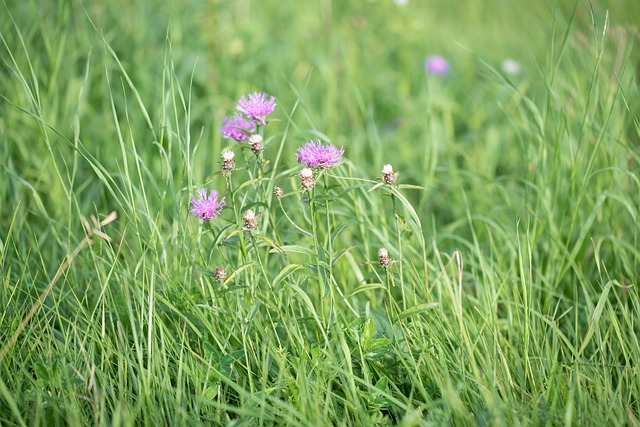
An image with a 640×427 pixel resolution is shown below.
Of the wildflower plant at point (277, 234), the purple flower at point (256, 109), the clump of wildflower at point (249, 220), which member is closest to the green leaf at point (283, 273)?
the wildflower plant at point (277, 234)

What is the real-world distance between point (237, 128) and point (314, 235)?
0.31 metres

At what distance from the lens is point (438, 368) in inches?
51.9

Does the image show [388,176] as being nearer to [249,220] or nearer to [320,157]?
[320,157]

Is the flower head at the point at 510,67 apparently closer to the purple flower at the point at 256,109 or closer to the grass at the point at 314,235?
the grass at the point at 314,235

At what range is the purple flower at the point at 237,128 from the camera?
1.43 metres

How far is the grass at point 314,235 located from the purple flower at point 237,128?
0.07 metres

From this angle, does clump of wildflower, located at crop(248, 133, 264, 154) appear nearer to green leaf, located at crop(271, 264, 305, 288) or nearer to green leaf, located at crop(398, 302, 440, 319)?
green leaf, located at crop(271, 264, 305, 288)

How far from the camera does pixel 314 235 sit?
1.32 meters

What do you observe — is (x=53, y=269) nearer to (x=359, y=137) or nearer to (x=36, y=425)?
(x=36, y=425)

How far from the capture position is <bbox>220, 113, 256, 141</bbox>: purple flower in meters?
1.43

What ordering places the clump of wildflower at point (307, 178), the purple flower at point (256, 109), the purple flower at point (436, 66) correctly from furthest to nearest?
1. the purple flower at point (436, 66)
2. the purple flower at point (256, 109)
3. the clump of wildflower at point (307, 178)

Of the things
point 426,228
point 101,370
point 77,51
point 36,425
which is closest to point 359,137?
point 426,228

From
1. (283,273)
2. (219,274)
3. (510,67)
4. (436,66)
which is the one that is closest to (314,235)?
(283,273)

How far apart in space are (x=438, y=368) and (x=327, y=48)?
2.04 meters
